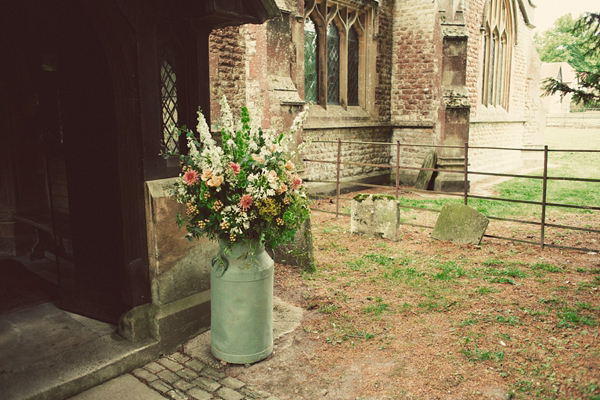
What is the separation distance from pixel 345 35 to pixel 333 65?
0.83m

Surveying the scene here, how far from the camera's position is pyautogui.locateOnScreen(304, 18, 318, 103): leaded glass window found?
36.0 ft

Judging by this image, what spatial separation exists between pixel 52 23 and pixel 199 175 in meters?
1.87

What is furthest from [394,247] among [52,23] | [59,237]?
[52,23]

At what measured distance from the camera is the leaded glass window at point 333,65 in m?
11.6

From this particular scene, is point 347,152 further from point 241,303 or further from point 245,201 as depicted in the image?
point 245,201

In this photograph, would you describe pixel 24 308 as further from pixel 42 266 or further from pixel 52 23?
pixel 52 23

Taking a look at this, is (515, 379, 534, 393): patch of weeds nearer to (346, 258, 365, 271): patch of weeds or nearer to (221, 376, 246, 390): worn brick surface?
(221, 376, 246, 390): worn brick surface

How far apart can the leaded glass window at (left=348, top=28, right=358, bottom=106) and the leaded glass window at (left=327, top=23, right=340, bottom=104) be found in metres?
0.42

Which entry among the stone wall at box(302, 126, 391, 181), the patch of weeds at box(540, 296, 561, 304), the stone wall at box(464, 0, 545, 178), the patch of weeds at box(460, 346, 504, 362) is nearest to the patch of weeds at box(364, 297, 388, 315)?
the patch of weeds at box(460, 346, 504, 362)

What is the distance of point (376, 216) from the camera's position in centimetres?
720

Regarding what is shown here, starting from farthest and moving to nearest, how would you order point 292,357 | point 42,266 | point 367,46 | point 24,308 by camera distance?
1. point 367,46
2. point 42,266
3. point 24,308
4. point 292,357

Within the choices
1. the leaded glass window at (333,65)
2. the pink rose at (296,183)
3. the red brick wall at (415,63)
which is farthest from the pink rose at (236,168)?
the red brick wall at (415,63)

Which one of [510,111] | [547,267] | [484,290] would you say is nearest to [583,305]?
[484,290]

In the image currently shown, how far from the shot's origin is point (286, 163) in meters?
3.44
